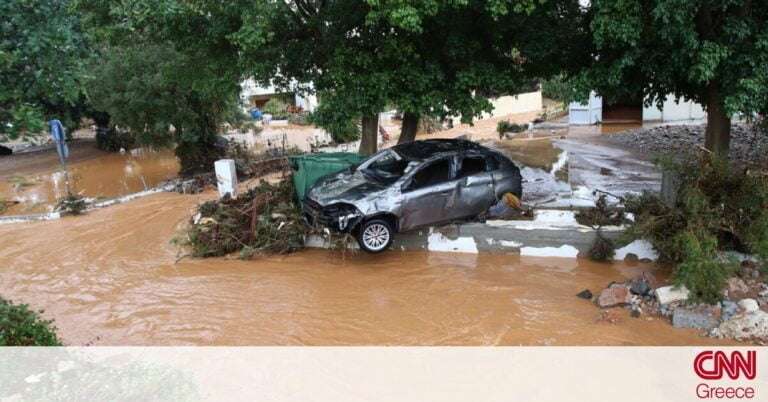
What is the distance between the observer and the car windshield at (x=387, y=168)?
970 cm

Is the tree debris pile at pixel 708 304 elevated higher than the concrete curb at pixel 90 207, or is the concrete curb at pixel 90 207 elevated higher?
the concrete curb at pixel 90 207

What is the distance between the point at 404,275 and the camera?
897 cm

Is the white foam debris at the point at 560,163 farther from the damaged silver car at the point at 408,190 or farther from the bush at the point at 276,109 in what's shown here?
the bush at the point at 276,109

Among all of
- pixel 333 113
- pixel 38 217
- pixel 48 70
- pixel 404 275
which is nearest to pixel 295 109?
pixel 38 217

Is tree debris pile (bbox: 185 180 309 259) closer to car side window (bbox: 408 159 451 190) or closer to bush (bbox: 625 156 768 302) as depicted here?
car side window (bbox: 408 159 451 190)

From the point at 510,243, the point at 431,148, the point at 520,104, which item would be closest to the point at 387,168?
the point at 431,148

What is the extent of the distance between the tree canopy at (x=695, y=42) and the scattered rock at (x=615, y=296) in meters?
3.29

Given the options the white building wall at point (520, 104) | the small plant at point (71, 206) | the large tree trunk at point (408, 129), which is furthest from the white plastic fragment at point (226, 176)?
the white building wall at point (520, 104)

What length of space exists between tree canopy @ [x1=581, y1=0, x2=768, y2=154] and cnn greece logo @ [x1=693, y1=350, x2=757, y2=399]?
13.2 feet

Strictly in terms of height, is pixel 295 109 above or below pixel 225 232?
above

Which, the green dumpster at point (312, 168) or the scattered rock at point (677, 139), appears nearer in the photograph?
the green dumpster at point (312, 168)

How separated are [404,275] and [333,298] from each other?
1352 millimetres

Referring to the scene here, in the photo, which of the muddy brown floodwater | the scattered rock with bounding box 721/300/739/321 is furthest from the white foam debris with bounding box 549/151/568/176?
the scattered rock with bounding box 721/300/739/321

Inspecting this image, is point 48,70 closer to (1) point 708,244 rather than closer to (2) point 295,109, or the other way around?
→ (1) point 708,244
